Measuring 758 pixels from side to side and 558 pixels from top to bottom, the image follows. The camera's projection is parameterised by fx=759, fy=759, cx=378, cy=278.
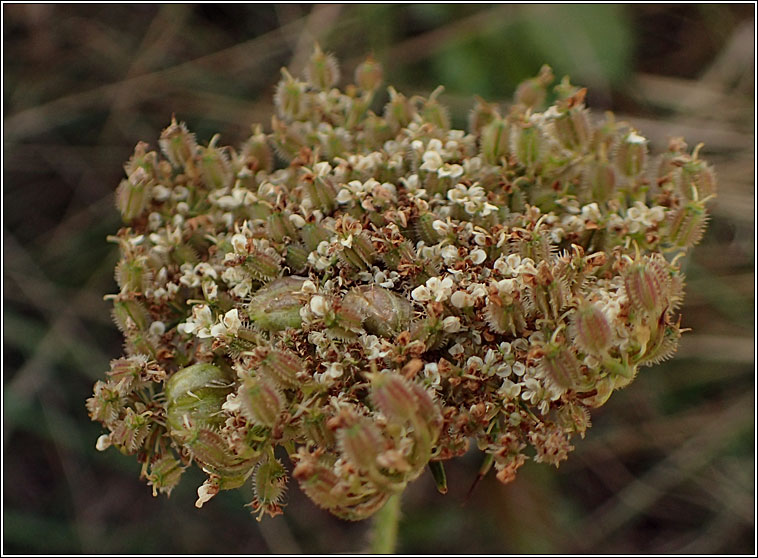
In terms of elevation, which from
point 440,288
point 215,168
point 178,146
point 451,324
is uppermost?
point 178,146

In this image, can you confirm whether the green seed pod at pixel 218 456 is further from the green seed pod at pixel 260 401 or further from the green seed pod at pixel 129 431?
the green seed pod at pixel 129 431

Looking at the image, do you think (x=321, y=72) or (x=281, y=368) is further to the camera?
(x=321, y=72)

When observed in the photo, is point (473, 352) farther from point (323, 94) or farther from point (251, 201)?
point (323, 94)

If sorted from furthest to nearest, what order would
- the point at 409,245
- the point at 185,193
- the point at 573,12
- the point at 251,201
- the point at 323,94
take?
the point at 573,12, the point at 323,94, the point at 185,193, the point at 251,201, the point at 409,245

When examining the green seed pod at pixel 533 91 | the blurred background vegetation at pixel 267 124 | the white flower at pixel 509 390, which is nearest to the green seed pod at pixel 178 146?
the green seed pod at pixel 533 91

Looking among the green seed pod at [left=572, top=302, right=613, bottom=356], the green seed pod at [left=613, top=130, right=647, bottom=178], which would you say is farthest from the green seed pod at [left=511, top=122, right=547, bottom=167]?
the green seed pod at [left=572, top=302, right=613, bottom=356]

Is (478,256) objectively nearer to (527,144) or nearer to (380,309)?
(380,309)

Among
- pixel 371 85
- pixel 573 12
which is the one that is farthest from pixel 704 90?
pixel 371 85

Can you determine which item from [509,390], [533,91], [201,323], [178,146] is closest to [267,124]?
[178,146]
